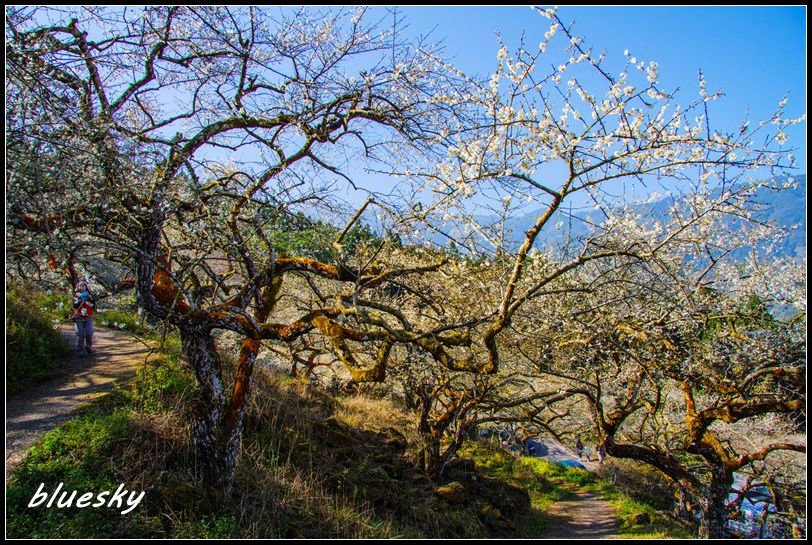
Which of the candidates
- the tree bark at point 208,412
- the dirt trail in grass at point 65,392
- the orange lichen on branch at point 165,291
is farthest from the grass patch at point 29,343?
the tree bark at point 208,412

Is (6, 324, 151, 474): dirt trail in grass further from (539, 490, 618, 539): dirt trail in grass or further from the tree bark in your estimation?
(539, 490, 618, 539): dirt trail in grass

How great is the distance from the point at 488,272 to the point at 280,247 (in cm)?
298

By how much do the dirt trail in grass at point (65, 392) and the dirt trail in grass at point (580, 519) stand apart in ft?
26.8

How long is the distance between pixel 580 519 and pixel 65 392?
10.3 meters

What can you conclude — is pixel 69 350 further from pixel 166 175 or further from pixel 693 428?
pixel 693 428

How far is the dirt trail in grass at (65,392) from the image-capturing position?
17.5 feet

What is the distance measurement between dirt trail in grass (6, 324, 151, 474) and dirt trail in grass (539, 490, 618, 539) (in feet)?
26.8

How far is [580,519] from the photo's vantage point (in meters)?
9.80

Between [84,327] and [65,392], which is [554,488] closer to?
[65,392]

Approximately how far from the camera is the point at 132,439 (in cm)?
516

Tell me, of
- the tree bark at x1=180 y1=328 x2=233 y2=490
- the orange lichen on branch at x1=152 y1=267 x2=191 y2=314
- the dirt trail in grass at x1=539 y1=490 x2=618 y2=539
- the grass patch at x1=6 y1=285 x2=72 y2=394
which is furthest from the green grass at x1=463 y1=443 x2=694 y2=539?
the grass patch at x1=6 y1=285 x2=72 y2=394

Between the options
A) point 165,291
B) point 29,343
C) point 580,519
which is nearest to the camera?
point 165,291

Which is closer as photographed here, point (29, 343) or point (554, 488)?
point (29, 343)

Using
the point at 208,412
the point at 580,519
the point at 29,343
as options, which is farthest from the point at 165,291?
the point at 580,519
